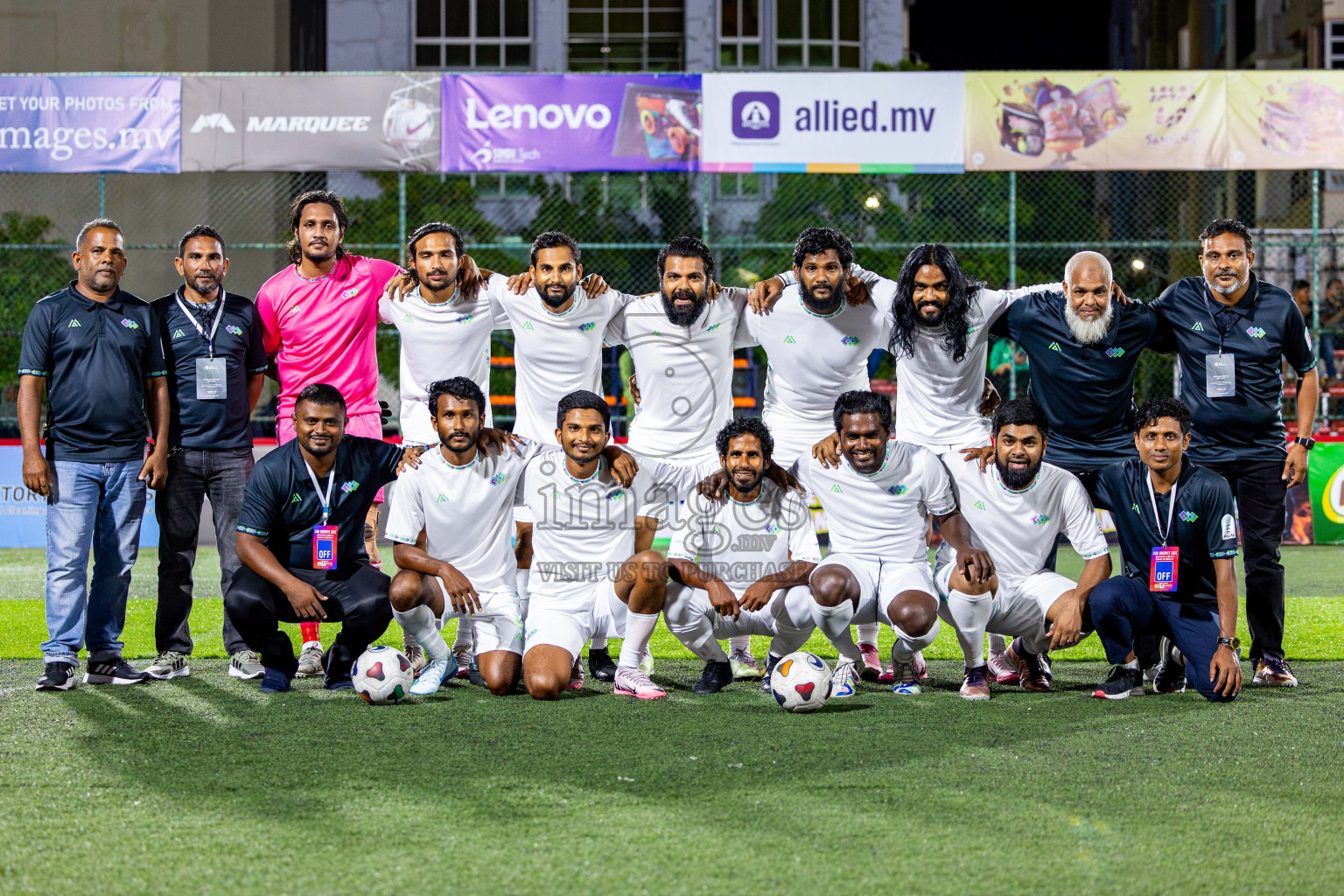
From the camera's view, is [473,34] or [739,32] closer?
[739,32]

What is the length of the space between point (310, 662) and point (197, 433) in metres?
1.14

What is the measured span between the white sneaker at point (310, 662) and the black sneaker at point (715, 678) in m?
1.73

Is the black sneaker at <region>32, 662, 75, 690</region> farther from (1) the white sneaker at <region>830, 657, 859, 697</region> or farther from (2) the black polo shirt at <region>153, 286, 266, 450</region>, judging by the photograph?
(1) the white sneaker at <region>830, 657, 859, 697</region>

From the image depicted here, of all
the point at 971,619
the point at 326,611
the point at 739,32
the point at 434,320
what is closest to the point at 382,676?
the point at 326,611

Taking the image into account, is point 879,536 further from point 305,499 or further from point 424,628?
point 305,499

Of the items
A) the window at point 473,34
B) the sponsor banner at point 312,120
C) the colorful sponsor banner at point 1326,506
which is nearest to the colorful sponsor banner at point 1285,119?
the colorful sponsor banner at point 1326,506

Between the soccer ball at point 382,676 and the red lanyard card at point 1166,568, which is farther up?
the red lanyard card at point 1166,568

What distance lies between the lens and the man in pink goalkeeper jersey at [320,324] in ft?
20.0

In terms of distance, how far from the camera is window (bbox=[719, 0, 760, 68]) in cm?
2123

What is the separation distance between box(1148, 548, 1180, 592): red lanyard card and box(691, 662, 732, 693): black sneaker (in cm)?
176

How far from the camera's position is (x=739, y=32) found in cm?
2130

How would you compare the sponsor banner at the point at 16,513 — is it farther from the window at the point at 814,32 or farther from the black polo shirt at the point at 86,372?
the window at the point at 814,32

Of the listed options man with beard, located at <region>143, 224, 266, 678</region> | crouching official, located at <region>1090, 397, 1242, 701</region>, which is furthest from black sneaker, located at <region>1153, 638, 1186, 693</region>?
man with beard, located at <region>143, 224, 266, 678</region>

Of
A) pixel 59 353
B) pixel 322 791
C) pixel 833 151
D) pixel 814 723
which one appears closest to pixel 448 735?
pixel 322 791
